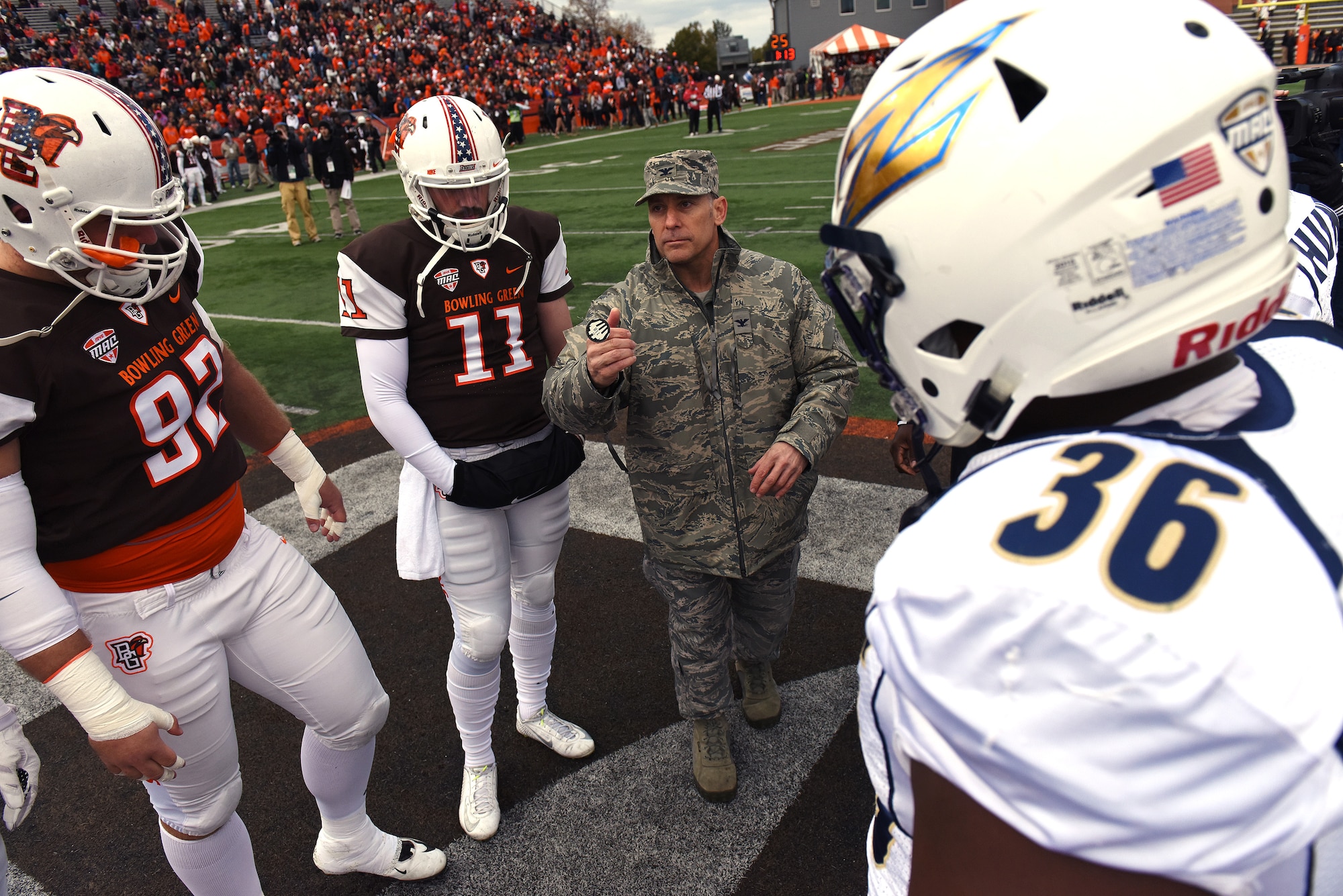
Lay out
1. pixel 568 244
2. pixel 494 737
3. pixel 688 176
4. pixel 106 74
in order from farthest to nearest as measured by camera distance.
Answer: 1. pixel 106 74
2. pixel 568 244
3. pixel 494 737
4. pixel 688 176

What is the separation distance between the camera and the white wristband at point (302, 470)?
2672 millimetres

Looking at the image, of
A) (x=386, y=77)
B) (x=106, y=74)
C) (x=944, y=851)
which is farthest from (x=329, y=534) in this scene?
(x=386, y=77)

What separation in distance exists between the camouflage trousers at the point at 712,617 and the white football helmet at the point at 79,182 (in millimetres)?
1689

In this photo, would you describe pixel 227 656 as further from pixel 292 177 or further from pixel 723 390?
pixel 292 177

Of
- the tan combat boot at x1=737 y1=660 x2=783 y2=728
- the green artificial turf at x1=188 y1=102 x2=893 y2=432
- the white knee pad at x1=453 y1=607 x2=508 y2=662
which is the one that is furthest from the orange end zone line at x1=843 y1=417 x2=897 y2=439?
the white knee pad at x1=453 y1=607 x2=508 y2=662

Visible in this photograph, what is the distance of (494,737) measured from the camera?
311cm

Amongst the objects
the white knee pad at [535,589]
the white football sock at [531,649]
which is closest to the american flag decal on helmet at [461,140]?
the white knee pad at [535,589]

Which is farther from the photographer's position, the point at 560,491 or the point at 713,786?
the point at 560,491

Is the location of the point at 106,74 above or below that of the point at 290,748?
above

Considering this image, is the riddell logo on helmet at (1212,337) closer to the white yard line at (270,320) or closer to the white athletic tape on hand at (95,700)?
the white athletic tape on hand at (95,700)

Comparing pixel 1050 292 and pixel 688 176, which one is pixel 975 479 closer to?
pixel 1050 292

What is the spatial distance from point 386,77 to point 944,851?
3522 cm

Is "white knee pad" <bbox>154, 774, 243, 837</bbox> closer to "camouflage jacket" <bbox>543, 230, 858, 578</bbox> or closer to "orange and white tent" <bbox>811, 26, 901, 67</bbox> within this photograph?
"camouflage jacket" <bbox>543, 230, 858, 578</bbox>

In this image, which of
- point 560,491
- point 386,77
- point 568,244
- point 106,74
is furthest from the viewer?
point 386,77
